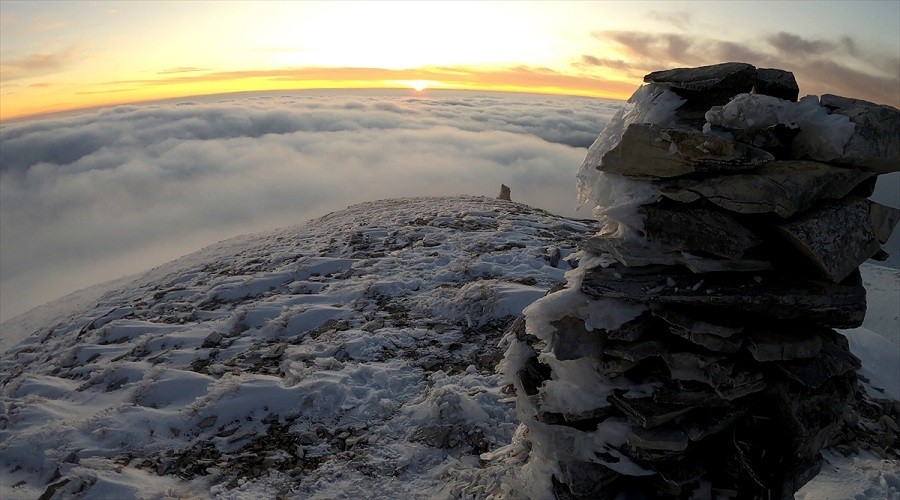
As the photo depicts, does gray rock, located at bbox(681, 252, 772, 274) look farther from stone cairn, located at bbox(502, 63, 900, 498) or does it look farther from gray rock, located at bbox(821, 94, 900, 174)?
gray rock, located at bbox(821, 94, 900, 174)

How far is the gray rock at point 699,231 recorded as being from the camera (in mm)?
4988

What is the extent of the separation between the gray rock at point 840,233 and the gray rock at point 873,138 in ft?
1.52

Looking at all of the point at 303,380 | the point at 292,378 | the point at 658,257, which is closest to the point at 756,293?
the point at 658,257

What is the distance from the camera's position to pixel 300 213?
163875 mm

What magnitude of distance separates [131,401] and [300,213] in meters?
160

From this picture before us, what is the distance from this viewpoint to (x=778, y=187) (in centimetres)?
477

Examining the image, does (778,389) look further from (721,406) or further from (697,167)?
(697,167)

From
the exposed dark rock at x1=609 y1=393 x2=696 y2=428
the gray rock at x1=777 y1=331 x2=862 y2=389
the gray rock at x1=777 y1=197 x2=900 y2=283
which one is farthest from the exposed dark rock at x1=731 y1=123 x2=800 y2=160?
the exposed dark rock at x1=609 y1=393 x2=696 y2=428

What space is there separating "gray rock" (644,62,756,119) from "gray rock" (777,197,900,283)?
1503 millimetres

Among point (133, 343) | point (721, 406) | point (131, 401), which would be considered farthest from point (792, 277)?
point (133, 343)

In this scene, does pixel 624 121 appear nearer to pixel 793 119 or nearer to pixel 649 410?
pixel 793 119

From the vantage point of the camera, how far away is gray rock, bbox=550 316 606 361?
18.5 feet

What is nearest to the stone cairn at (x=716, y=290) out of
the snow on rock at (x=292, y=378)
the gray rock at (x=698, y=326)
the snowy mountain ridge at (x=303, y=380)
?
the gray rock at (x=698, y=326)

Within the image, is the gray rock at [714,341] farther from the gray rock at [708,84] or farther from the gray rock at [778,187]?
the gray rock at [708,84]
